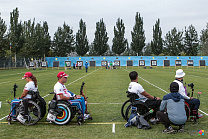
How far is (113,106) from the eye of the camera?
366 inches

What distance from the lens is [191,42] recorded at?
3223 inches

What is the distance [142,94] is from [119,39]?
77.7m

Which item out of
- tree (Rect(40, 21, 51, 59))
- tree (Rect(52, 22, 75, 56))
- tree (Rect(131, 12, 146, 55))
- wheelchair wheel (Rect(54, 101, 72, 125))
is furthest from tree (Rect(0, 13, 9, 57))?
wheelchair wheel (Rect(54, 101, 72, 125))

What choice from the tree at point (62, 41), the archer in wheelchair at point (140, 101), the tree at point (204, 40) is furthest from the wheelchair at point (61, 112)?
the tree at point (204, 40)

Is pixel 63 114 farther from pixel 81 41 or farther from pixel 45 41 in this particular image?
pixel 81 41

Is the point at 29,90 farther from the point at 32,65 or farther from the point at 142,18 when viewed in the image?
the point at 142,18

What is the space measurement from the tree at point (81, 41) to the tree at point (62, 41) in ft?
8.83

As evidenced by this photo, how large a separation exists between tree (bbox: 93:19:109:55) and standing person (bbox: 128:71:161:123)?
251 feet

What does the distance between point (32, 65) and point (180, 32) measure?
51777 mm

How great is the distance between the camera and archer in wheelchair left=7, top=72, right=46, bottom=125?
656 centimetres

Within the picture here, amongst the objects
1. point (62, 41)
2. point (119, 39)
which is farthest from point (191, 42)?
point (62, 41)

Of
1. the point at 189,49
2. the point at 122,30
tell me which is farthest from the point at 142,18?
the point at 189,49

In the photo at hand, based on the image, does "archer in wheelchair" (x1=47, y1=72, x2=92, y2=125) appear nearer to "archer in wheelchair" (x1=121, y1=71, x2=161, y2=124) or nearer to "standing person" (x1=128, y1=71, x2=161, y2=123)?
"archer in wheelchair" (x1=121, y1=71, x2=161, y2=124)

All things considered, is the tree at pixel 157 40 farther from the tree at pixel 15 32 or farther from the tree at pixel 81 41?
the tree at pixel 15 32
